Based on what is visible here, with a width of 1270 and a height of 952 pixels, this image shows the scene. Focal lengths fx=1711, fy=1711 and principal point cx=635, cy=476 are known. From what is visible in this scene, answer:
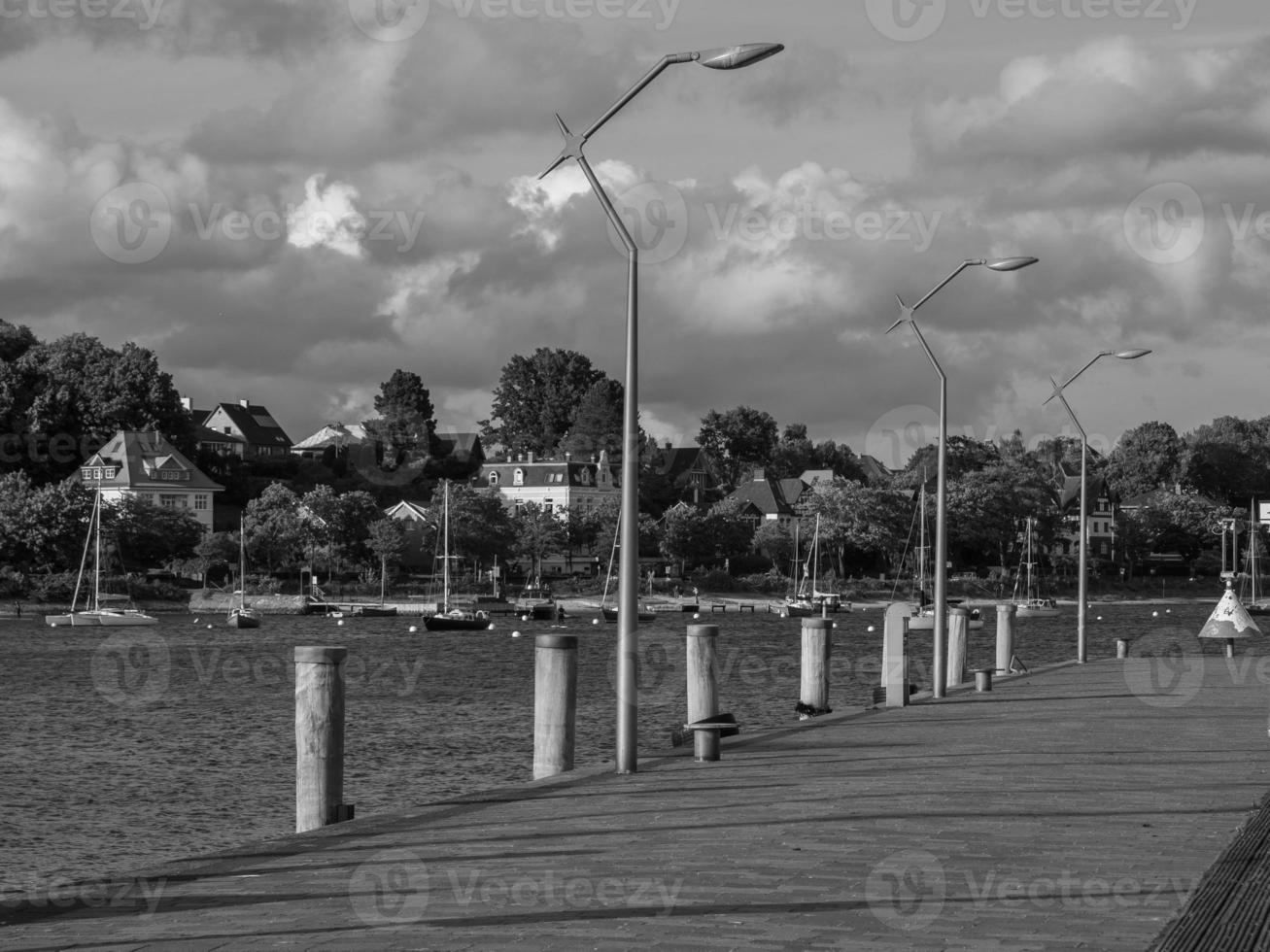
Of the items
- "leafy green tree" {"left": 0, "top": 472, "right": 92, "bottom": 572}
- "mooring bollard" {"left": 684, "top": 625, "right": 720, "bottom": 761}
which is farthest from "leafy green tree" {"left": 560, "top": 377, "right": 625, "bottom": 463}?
"mooring bollard" {"left": 684, "top": 625, "right": 720, "bottom": 761}

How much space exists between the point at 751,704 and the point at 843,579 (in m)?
119

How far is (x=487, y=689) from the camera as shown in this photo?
6262cm

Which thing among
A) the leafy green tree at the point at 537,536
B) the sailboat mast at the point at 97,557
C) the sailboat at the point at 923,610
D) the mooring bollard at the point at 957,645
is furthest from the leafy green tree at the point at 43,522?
the mooring bollard at the point at 957,645

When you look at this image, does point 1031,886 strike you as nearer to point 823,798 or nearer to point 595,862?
point 595,862

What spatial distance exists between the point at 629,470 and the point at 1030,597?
479ft

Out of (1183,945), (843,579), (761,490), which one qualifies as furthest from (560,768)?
(761,490)

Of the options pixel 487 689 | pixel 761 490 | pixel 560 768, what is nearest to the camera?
pixel 560 768

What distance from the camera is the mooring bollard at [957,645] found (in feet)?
124

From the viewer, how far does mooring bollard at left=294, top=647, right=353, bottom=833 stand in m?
16.1

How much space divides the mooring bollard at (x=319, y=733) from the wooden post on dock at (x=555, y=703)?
128 inches

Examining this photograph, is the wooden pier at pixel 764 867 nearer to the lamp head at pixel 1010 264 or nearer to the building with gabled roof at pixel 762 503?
the lamp head at pixel 1010 264

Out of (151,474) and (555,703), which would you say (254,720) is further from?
(151,474)

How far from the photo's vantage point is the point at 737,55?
57.6 feet

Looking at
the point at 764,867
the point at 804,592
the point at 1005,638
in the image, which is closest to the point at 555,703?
the point at 764,867
